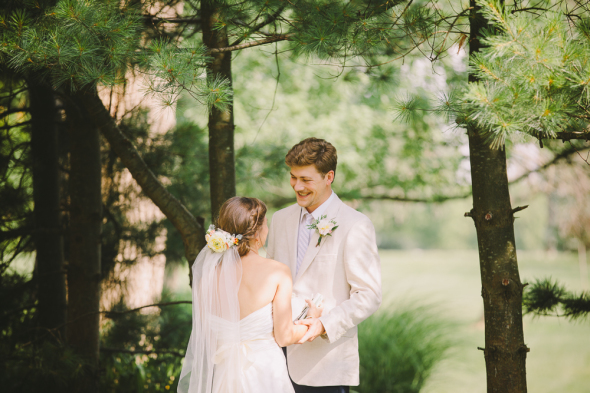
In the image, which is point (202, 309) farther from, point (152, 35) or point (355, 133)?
point (355, 133)

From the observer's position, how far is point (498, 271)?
254 cm

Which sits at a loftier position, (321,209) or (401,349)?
(321,209)

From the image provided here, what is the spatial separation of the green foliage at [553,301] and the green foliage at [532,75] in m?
1.81

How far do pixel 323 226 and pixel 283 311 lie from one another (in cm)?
54

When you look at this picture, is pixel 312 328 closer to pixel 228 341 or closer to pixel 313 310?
pixel 313 310

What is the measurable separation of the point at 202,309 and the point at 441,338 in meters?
4.98

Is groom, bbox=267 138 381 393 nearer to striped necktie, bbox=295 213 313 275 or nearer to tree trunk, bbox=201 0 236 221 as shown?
striped necktie, bbox=295 213 313 275

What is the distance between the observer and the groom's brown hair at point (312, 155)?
8.31ft

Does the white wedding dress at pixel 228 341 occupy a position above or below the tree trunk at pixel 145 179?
below

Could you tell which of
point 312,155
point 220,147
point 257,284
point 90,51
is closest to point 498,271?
point 312,155

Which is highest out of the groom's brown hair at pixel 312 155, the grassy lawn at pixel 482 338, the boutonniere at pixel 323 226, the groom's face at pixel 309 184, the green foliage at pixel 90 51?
the green foliage at pixel 90 51

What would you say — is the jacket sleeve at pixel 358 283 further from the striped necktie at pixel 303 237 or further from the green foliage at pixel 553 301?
the green foliage at pixel 553 301

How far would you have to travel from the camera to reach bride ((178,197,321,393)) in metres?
2.16

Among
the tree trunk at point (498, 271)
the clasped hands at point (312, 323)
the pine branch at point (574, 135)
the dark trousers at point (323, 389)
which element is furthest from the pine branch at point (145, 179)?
the pine branch at point (574, 135)
